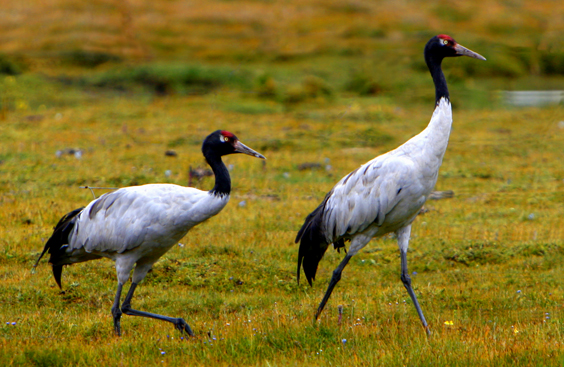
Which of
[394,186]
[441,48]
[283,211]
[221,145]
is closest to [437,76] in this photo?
[441,48]

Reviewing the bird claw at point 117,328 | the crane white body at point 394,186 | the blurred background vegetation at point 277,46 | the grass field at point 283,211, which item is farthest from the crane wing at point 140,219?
the blurred background vegetation at point 277,46

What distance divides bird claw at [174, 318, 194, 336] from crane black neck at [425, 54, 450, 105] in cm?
299

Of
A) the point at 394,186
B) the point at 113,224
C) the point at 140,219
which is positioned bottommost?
the point at 113,224

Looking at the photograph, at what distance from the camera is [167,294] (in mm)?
6844

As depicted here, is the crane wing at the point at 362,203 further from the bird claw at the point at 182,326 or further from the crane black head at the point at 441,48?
the bird claw at the point at 182,326

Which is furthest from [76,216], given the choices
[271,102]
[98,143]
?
[271,102]

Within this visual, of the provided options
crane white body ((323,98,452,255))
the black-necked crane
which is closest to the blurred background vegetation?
the black-necked crane

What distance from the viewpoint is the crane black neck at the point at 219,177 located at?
5594 mm

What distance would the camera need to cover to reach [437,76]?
6059 millimetres

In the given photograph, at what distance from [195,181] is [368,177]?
577cm

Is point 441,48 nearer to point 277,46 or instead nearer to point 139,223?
point 139,223

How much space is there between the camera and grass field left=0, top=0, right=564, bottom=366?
16.8ft

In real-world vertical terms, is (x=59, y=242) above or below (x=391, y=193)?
below

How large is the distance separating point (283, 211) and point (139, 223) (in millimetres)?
4360
